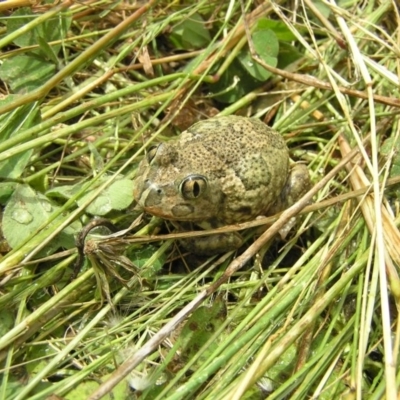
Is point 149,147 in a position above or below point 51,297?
above

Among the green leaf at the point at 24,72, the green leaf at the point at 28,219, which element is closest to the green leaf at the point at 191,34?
the green leaf at the point at 24,72

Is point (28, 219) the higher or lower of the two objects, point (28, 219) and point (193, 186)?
the lower

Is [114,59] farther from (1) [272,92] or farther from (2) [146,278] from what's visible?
(2) [146,278]

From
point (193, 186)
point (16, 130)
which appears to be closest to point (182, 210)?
point (193, 186)

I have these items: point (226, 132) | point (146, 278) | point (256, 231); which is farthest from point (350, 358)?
point (226, 132)

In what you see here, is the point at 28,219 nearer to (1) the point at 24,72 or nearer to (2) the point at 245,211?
(1) the point at 24,72
